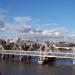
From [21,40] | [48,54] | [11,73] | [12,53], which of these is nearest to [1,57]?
[12,53]

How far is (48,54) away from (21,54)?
8.54 metres

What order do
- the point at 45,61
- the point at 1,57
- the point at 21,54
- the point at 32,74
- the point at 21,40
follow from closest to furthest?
1. the point at 32,74
2. the point at 45,61
3. the point at 21,54
4. the point at 1,57
5. the point at 21,40

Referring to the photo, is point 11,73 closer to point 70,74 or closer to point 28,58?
point 70,74

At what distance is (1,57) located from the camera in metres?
78.5

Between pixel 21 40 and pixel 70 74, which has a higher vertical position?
pixel 21 40

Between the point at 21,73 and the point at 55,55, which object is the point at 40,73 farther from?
the point at 55,55

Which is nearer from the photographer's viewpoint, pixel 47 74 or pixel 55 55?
pixel 47 74

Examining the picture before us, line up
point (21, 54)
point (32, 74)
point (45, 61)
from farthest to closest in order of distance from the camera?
point (21, 54) → point (45, 61) → point (32, 74)

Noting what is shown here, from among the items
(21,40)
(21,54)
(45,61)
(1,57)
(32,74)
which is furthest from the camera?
(21,40)

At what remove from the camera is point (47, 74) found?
46.5 m

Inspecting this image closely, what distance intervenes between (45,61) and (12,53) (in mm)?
12911

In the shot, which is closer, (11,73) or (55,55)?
(11,73)

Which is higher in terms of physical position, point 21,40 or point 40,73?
point 21,40

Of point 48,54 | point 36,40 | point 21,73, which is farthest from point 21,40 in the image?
point 21,73
